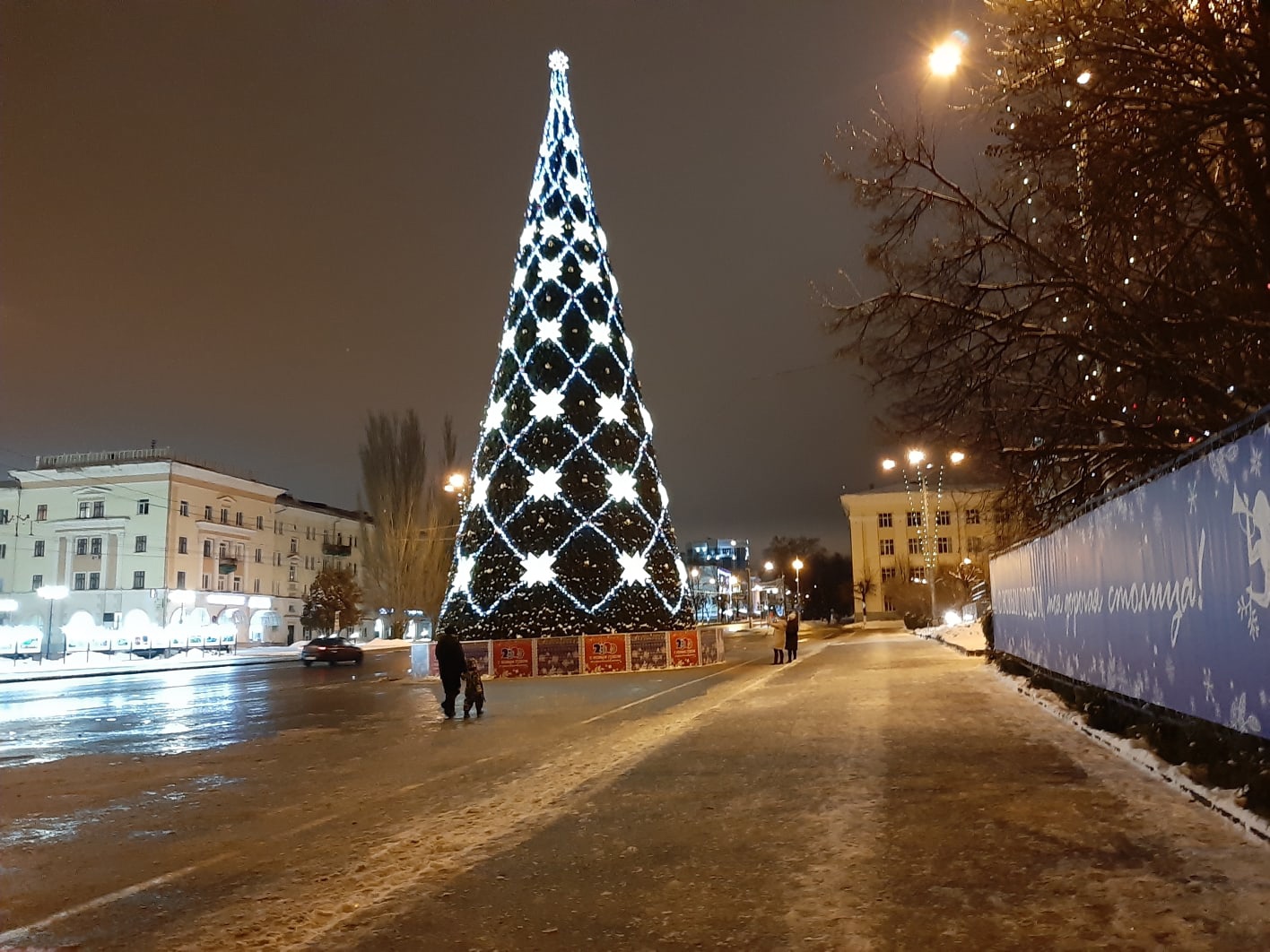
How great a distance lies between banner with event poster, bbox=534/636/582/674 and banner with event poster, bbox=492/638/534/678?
0.17 m

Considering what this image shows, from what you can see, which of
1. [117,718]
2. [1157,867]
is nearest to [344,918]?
[1157,867]

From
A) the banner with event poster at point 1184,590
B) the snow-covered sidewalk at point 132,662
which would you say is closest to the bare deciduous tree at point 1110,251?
the banner with event poster at point 1184,590

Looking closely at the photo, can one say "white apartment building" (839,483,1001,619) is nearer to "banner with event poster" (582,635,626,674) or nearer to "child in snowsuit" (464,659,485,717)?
"banner with event poster" (582,635,626,674)

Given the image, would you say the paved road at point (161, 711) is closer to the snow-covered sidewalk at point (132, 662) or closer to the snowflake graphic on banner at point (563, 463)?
the snow-covered sidewalk at point (132, 662)

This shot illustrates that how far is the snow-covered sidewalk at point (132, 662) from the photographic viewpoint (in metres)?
33.6

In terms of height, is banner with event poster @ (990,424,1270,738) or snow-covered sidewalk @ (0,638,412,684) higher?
banner with event poster @ (990,424,1270,738)

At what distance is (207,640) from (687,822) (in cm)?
5437

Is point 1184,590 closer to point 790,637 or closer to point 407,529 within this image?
point 790,637

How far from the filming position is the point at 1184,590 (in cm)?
835

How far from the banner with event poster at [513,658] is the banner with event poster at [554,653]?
0.56 ft

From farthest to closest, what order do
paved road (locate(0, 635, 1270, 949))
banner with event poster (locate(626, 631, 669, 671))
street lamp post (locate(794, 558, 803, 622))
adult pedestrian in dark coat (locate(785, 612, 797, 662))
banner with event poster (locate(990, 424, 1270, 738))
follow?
street lamp post (locate(794, 558, 803, 622)), adult pedestrian in dark coat (locate(785, 612, 797, 662)), banner with event poster (locate(626, 631, 669, 671)), banner with event poster (locate(990, 424, 1270, 738)), paved road (locate(0, 635, 1270, 949))

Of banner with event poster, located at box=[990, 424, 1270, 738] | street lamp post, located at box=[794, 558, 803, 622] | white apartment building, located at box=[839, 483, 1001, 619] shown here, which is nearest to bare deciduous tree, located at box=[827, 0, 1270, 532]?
banner with event poster, located at box=[990, 424, 1270, 738]

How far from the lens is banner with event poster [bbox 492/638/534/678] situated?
75.0 ft

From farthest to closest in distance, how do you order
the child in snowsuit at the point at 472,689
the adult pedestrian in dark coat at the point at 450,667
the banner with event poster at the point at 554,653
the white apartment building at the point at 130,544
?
the white apartment building at the point at 130,544 < the banner with event poster at the point at 554,653 < the adult pedestrian in dark coat at the point at 450,667 < the child in snowsuit at the point at 472,689
